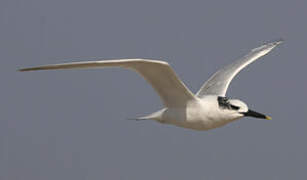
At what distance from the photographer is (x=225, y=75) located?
12250 mm

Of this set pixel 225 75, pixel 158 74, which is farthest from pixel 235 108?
pixel 225 75

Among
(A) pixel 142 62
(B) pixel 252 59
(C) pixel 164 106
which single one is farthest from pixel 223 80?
(A) pixel 142 62

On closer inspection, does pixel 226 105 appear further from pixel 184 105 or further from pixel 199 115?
pixel 184 105

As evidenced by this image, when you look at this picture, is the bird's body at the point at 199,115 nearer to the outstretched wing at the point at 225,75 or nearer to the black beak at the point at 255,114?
the black beak at the point at 255,114

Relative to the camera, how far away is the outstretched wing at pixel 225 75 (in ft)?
38.2

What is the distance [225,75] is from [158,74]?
336 cm

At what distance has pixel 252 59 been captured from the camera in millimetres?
13031

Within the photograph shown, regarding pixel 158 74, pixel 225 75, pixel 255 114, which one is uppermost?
pixel 158 74

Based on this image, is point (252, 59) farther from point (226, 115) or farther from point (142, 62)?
point (142, 62)

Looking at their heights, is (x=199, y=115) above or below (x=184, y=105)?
below

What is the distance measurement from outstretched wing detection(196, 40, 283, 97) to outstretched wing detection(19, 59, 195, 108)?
5.71 feet

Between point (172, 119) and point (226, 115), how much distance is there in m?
0.96

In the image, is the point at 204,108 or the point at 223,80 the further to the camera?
the point at 223,80

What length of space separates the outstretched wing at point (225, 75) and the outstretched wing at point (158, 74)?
1741 millimetres
